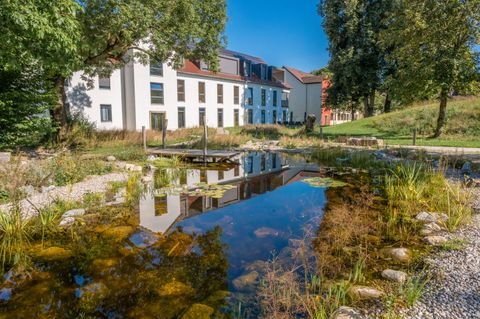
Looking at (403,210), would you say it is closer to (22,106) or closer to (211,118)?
(22,106)

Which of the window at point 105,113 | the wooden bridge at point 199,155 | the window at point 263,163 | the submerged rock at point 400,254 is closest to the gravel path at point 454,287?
the submerged rock at point 400,254

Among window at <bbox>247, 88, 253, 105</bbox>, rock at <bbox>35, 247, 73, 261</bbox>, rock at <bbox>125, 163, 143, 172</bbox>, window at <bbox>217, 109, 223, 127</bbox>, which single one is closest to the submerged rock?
rock at <bbox>35, 247, 73, 261</bbox>

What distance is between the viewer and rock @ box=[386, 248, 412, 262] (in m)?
4.04

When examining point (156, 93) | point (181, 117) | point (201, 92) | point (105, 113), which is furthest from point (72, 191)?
point (201, 92)

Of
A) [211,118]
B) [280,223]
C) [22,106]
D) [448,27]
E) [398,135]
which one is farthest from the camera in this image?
[211,118]

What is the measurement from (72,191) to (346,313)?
633 cm

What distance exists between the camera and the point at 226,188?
834 centimetres

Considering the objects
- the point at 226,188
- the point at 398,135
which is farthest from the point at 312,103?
the point at 226,188

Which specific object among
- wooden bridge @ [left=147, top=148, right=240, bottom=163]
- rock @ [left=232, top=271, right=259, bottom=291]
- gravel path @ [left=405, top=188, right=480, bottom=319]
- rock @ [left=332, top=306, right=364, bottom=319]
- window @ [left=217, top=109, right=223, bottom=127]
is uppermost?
window @ [left=217, top=109, right=223, bottom=127]

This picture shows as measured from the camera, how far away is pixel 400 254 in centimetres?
411

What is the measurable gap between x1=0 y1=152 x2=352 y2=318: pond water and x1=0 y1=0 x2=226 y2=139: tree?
4.70 meters


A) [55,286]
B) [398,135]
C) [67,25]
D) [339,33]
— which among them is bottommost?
[55,286]

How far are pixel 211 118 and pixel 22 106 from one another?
2019 centimetres

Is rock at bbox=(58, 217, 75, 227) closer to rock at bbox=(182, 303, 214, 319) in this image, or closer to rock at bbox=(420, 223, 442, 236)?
rock at bbox=(182, 303, 214, 319)
